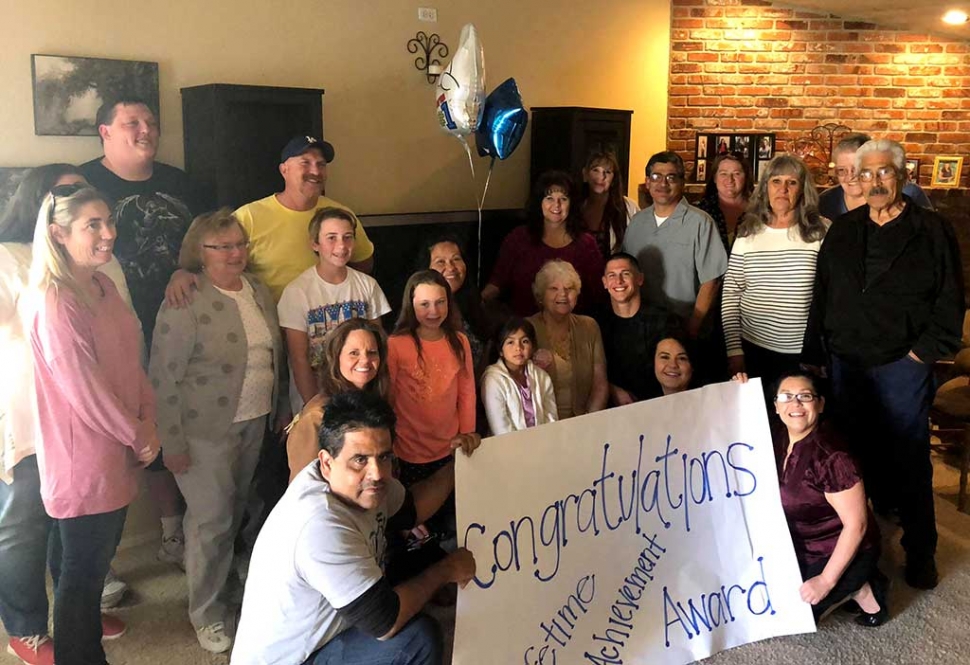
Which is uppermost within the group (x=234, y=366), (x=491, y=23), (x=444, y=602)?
(x=491, y=23)

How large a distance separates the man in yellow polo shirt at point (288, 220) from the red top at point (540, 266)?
0.76 meters

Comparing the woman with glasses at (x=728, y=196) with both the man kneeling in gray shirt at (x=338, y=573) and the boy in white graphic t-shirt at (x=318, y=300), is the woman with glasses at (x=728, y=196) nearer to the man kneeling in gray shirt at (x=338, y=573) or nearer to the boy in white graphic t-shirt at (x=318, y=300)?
the boy in white graphic t-shirt at (x=318, y=300)

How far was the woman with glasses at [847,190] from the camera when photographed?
9.92 feet

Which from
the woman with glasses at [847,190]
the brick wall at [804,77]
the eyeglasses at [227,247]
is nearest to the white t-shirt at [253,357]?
the eyeglasses at [227,247]

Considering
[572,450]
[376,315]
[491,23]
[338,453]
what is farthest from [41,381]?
[491,23]

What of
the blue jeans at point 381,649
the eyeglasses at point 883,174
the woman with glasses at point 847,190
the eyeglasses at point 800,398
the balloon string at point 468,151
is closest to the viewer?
Answer: the blue jeans at point 381,649

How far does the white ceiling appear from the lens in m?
4.33

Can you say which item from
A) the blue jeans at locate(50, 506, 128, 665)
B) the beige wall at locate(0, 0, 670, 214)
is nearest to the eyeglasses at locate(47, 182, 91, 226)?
the blue jeans at locate(50, 506, 128, 665)

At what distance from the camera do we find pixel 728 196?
334 centimetres

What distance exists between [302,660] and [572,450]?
2.62 ft

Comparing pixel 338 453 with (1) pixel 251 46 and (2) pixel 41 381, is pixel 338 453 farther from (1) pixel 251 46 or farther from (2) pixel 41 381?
(1) pixel 251 46

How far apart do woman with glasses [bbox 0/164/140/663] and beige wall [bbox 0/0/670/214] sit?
77 centimetres

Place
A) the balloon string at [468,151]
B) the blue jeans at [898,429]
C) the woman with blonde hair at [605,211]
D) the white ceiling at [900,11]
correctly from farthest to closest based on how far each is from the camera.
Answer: the white ceiling at [900,11] → the balloon string at [468,151] → the woman with blonde hair at [605,211] → the blue jeans at [898,429]

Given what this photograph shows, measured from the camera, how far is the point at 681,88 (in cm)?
482
